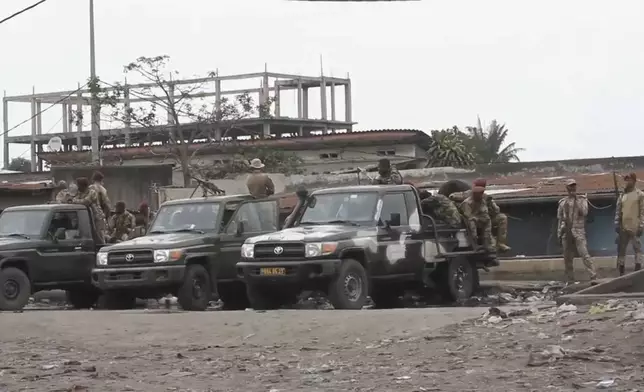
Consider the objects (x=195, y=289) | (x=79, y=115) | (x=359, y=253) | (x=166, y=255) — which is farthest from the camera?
(x=79, y=115)

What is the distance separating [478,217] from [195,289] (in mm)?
4613

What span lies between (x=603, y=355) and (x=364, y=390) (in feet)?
7.14

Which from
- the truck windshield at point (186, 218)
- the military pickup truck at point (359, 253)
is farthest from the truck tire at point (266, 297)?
the truck windshield at point (186, 218)

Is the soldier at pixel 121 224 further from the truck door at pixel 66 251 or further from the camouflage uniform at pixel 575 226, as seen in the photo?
the camouflage uniform at pixel 575 226

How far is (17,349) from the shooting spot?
11406mm

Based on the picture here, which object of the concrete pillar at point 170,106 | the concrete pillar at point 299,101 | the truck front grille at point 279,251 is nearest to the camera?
the truck front grille at point 279,251

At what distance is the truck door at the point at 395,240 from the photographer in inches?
562

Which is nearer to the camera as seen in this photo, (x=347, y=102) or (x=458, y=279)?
(x=458, y=279)

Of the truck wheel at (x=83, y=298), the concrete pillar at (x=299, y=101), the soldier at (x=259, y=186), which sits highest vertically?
the concrete pillar at (x=299, y=101)

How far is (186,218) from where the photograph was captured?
52.9 ft

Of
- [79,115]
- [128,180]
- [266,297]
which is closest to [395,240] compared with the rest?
[266,297]

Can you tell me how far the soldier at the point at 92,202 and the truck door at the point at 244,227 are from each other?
8.75ft

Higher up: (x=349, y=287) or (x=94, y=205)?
(x=94, y=205)

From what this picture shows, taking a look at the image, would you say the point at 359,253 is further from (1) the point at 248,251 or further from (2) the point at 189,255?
(2) the point at 189,255
